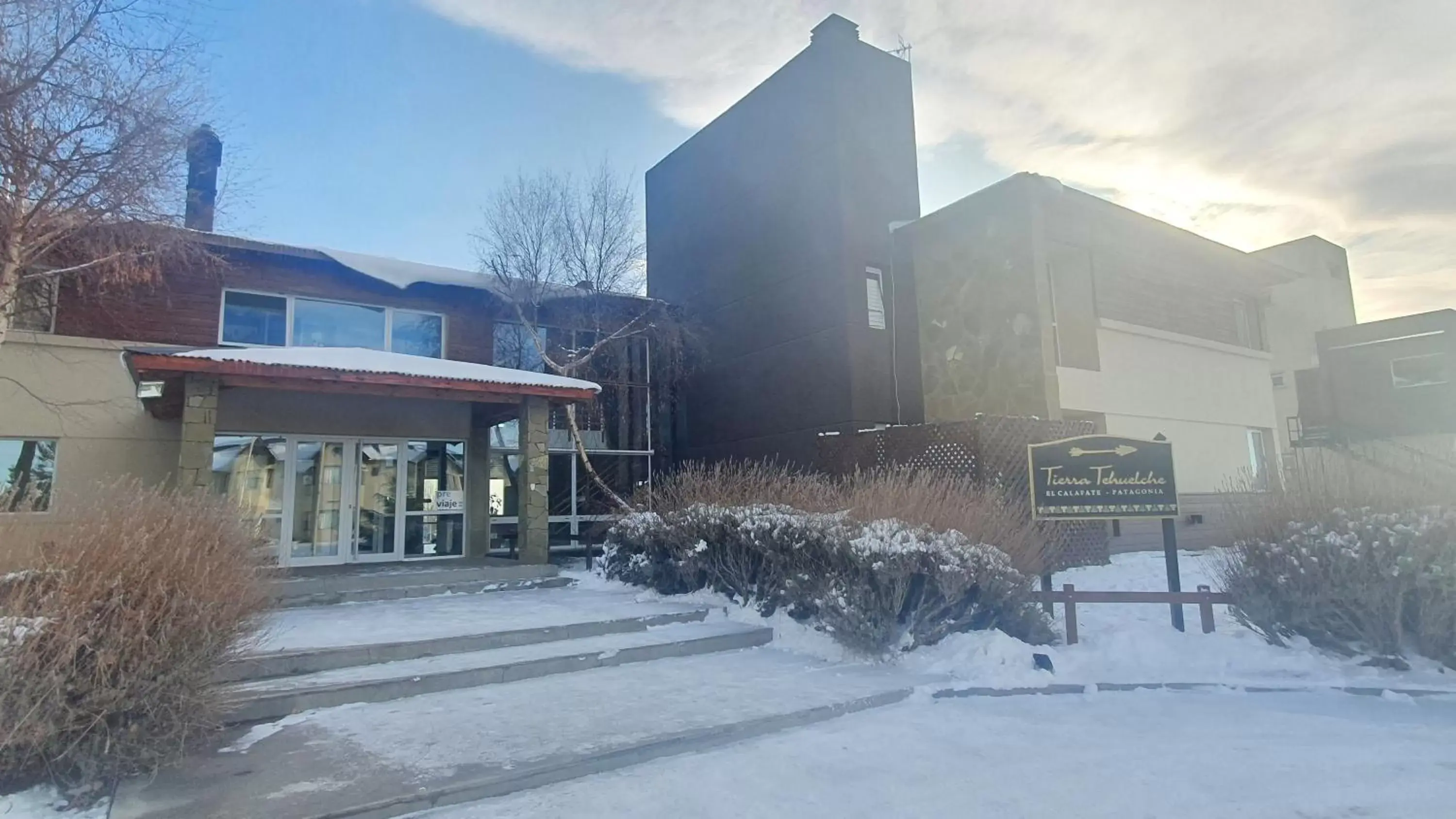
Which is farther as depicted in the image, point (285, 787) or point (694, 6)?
point (694, 6)

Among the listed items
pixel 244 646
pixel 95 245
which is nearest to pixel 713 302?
pixel 95 245

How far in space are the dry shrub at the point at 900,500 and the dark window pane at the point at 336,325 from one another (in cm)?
684

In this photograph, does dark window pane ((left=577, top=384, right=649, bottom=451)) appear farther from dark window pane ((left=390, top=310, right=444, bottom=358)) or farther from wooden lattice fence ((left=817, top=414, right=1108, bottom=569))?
wooden lattice fence ((left=817, top=414, right=1108, bottom=569))

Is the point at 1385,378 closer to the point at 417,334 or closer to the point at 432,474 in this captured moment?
the point at 432,474

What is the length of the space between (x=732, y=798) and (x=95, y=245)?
41.5 feet

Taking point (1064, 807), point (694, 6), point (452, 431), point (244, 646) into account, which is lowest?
point (1064, 807)

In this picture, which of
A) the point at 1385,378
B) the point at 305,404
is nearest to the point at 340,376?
the point at 305,404

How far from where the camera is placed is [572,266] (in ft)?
52.9

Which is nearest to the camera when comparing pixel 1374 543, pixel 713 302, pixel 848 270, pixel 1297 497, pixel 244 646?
pixel 244 646

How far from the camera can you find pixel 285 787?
3.85 metres

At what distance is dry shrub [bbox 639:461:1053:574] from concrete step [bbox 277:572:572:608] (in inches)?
83.5

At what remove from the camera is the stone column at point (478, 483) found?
13.6 m

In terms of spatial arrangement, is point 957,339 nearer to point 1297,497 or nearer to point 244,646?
point 1297,497

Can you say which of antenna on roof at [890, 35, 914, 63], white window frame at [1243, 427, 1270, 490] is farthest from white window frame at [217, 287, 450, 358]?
white window frame at [1243, 427, 1270, 490]
